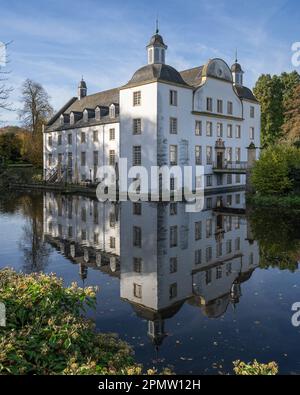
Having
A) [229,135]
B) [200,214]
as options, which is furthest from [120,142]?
[200,214]

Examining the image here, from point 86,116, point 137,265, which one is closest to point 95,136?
point 86,116

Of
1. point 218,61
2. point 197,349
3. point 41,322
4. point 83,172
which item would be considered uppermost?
point 218,61

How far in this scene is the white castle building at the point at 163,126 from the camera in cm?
2994

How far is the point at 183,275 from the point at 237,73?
3756cm

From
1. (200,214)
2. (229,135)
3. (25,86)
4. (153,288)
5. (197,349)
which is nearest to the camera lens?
(197,349)

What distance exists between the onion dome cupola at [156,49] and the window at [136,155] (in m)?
7.45

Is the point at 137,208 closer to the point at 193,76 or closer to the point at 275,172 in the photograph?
the point at 275,172

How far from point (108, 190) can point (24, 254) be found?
74.5ft

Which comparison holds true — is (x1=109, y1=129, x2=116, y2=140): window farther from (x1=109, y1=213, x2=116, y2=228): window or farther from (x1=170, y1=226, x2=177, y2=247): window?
(x1=170, y1=226, x2=177, y2=247): window

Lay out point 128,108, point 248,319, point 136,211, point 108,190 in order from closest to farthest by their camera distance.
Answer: point 248,319, point 136,211, point 128,108, point 108,190

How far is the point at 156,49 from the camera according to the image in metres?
30.6

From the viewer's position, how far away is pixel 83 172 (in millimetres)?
40219

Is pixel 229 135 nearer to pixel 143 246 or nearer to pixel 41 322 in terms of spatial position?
pixel 143 246

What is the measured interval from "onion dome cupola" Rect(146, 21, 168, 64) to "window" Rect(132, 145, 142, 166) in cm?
745
